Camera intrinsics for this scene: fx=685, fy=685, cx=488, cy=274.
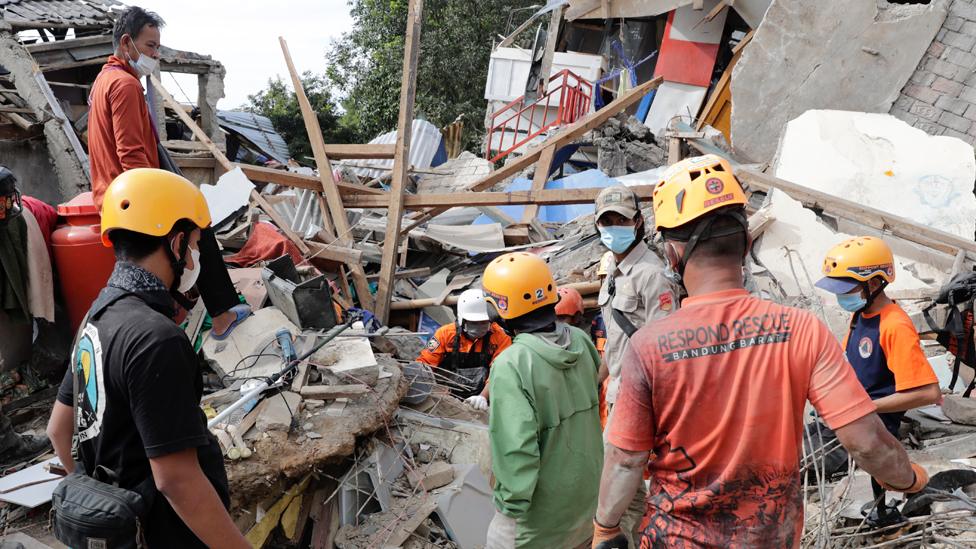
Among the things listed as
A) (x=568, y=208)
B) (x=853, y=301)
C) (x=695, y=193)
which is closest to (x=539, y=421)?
(x=695, y=193)

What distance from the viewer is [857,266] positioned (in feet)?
11.4

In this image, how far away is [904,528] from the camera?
3.13 meters

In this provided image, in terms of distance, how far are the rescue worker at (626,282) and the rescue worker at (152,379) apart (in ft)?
6.98

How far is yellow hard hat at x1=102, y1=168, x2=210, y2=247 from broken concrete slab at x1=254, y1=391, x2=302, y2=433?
223 centimetres

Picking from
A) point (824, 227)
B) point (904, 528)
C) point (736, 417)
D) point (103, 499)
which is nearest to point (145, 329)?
point (103, 499)

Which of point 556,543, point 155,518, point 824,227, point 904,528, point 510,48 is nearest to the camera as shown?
point 155,518

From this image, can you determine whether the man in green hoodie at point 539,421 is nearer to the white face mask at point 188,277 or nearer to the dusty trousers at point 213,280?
the white face mask at point 188,277

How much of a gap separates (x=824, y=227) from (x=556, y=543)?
5.50 metres

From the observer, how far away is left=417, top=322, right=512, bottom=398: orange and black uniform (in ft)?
17.4

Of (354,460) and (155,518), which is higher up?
(155,518)

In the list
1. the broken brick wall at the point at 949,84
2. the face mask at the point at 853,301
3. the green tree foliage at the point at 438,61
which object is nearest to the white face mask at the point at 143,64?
the face mask at the point at 853,301

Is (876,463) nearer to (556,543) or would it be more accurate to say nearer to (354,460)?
(556,543)

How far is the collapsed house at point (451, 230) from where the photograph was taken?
13.1 ft

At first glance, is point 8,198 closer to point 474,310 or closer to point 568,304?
point 474,310
